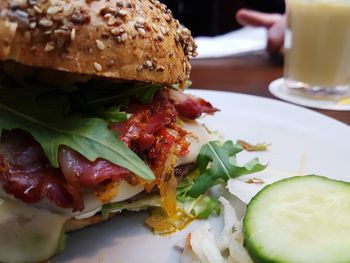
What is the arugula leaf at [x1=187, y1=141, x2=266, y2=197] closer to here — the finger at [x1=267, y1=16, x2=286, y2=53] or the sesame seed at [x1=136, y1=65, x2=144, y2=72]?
the sesame seed at [x1=136, y1=65, x2=144, y2=72]

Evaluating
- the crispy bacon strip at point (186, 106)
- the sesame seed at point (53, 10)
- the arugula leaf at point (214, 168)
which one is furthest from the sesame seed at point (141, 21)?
the arugula leaf at point (214, 168)

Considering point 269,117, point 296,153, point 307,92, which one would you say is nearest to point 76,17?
point 296,153

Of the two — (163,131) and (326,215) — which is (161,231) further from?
A: (326,215)

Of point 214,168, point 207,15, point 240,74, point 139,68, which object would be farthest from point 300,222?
point 207,15

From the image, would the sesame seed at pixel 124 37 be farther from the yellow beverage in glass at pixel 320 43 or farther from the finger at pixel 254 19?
the finger at pixel 254 19

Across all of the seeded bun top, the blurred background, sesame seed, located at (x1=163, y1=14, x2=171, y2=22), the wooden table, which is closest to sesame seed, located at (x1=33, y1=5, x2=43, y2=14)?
the seeded bun top

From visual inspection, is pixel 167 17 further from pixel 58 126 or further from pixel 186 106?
pixel 58 126
